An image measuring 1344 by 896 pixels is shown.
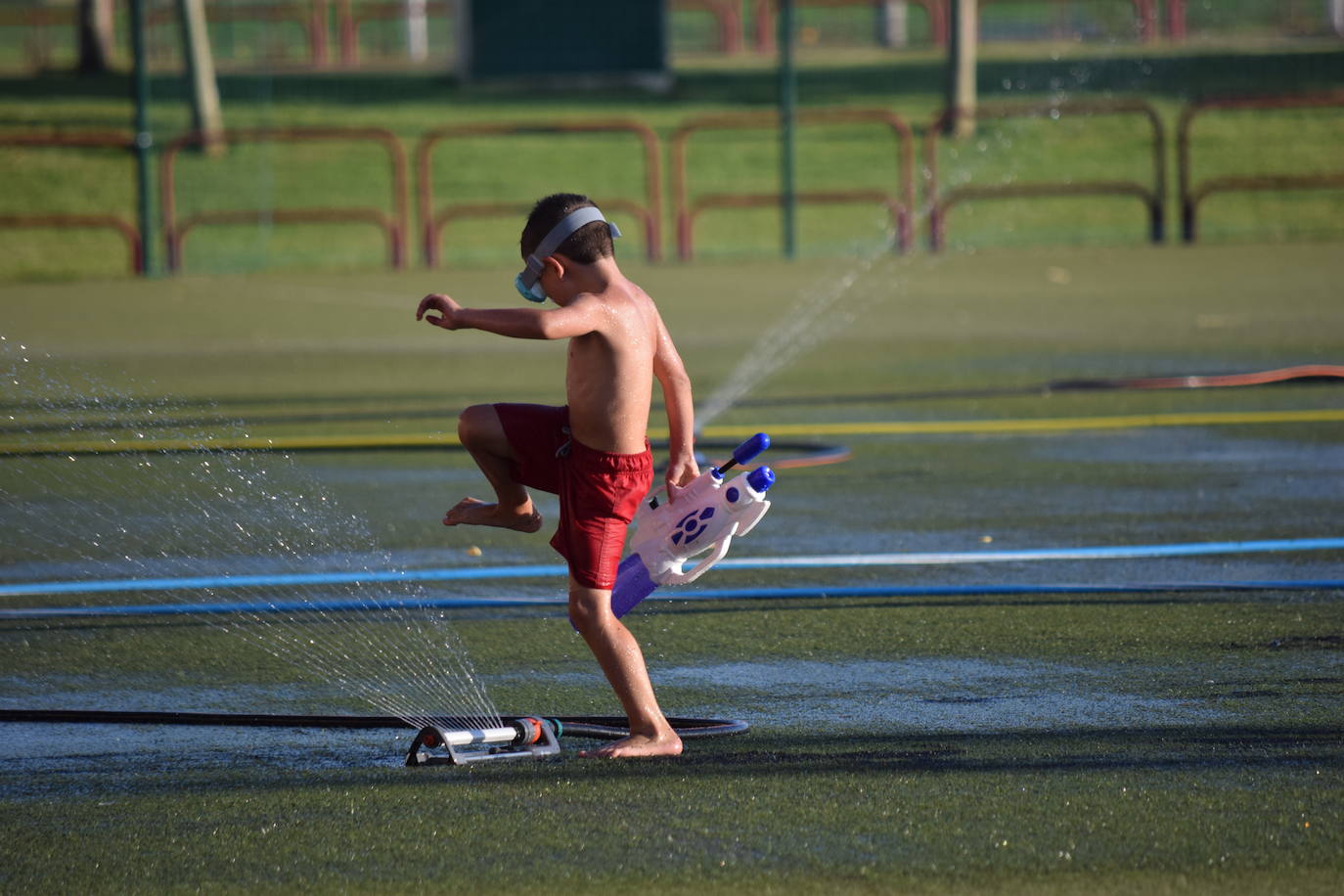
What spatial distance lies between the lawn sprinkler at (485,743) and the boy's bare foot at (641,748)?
102 mm

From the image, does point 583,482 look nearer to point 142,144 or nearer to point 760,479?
point 760,479

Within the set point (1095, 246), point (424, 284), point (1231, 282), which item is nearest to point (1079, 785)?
point (1231, 282)

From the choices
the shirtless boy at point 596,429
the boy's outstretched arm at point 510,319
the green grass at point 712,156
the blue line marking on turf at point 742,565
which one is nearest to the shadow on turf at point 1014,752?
the shirtless boy at point 596,429

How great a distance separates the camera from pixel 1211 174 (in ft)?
95.3

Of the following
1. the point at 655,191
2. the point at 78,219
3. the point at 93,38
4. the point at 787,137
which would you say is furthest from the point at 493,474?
the point at 93,38

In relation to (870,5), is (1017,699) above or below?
below

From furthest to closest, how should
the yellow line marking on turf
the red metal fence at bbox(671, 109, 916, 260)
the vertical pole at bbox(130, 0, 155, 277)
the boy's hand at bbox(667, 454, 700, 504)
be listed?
the red metal fence at bbox(671, 109, 916, 260)
the vertical pole at bbox(130, 0, 155, 277)
the yellow line marking on turf
the boy's hand at bbox(667, 454, 700, 504)

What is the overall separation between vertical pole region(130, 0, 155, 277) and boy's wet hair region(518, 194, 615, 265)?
55.4ft

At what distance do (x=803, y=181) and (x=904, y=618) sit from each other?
22950 mm

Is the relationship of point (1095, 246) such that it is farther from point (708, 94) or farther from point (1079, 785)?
point (1079, 785)

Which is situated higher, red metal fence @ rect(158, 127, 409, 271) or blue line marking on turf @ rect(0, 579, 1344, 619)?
red metal fence @ rect(158, 127, 409, 271)

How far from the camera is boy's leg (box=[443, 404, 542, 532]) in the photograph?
4.98 m

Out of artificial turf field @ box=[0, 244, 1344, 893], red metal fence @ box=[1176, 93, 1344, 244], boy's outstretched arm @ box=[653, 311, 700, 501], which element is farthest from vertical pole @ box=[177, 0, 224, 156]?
boy's outstretched arm @ box=[653, 311, 700, 501]

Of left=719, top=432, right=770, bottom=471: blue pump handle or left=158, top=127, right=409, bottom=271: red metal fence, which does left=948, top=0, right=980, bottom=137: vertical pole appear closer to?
left=158, top=127, right=409, bottom=271: red metal fence
